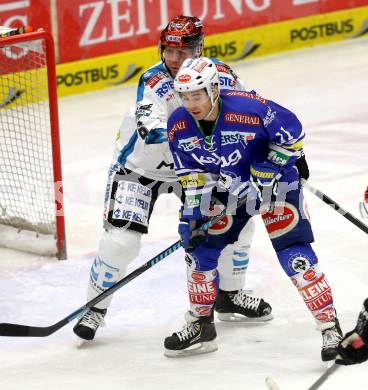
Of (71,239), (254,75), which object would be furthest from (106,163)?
(254,75)

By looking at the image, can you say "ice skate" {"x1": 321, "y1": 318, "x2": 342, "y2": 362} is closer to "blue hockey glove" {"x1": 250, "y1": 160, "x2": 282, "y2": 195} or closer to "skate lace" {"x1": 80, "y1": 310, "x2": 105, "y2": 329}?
"blue hockey glove" {"x1": 250, "y1": 160, "x2": 282, "y2": 195}

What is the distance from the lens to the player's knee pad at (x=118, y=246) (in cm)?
571

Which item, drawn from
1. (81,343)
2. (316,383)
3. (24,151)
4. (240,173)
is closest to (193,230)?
(240,173)

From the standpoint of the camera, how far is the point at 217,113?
5145 mm

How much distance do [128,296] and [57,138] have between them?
1.09m

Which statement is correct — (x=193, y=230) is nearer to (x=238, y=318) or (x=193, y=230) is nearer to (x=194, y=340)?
(x=194, y=340)

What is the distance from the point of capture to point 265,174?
5168 mm

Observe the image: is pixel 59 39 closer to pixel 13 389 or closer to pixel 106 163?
pixel 106 163

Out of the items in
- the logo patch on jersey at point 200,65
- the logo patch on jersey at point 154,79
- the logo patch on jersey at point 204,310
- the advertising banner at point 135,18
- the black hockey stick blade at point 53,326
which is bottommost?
the advertising banner at point 135,18

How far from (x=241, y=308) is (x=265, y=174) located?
1065 millimetres

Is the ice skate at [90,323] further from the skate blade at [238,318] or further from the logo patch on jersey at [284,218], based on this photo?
the logo patch on jersey at [284,218]

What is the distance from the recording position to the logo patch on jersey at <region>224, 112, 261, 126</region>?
5.11 meters

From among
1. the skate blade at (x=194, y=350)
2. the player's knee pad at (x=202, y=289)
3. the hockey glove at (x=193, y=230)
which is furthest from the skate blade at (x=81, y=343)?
the hockey glove at (x=193, y=230)

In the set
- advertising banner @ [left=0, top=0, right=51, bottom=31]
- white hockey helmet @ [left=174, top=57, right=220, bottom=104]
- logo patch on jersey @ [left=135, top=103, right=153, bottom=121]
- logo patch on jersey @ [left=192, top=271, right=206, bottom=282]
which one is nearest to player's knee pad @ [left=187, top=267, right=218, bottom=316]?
logo patch on jersey @ [left=192, top=271, right=206, bottom=282]
